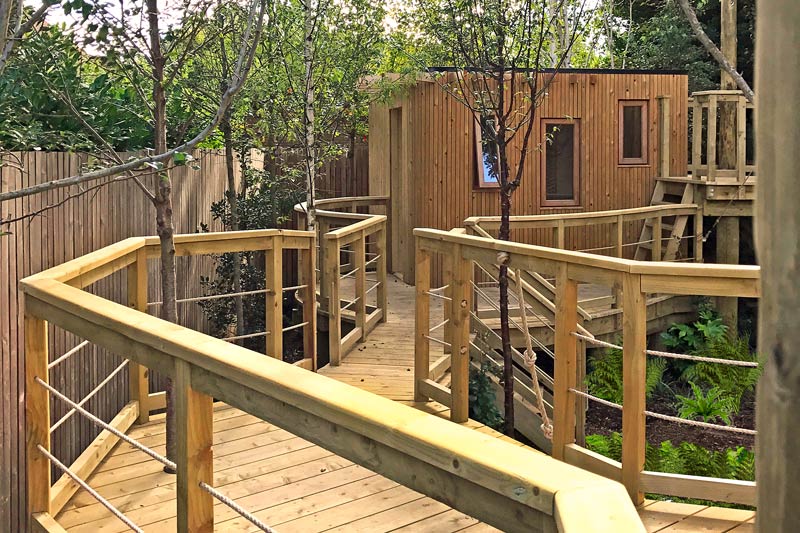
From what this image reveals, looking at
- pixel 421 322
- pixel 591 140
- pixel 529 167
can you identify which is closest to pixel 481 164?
pixel 529 167

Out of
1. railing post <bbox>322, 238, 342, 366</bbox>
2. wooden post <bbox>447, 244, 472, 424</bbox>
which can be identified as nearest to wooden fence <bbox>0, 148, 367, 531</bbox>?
railing post <bbox>322, 238, 342, 366</bbox>

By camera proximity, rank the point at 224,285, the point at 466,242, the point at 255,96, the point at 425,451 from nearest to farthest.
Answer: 1. the point at 425,451
2. the point at 466,242
3. the point at 224,285
4. the point at 255,96

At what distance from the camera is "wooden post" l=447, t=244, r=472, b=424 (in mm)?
5418

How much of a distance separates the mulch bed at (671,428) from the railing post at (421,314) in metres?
3.44

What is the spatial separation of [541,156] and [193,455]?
10.8 m

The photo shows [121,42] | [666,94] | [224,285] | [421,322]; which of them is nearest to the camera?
[121,42]

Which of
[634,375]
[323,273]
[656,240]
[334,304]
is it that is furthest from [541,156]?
[634,375]

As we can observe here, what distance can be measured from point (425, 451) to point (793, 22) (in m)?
1.08

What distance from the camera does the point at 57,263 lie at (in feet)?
14.3

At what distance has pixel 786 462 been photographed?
0.65 meters

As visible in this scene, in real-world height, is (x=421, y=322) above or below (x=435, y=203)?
below

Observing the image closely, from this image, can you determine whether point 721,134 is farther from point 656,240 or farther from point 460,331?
point 460,331

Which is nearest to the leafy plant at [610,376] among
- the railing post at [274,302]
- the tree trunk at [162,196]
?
the railing post at [274,302]

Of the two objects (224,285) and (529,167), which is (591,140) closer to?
(529,167)
